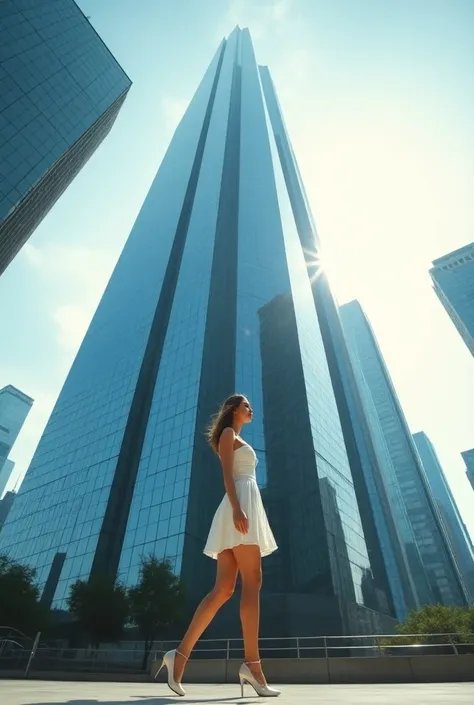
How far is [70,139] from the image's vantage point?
131ft

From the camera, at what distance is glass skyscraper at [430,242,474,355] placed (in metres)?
104

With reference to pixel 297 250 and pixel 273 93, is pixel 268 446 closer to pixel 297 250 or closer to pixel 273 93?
pixel 297 250

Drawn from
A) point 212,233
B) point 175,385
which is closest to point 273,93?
point 212,233

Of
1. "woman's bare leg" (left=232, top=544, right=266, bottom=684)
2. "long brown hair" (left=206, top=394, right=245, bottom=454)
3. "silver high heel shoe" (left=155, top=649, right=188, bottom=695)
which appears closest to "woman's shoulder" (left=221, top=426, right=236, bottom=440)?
"long brown hair" (left=206, top=394, right=245, bottom=454)

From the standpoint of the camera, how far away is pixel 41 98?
36.7 meters

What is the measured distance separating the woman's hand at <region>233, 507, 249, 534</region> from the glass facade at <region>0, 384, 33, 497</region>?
16623 cm

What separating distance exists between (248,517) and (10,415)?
549 feet

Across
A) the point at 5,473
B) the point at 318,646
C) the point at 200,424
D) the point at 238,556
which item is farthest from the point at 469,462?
the point at 5,473

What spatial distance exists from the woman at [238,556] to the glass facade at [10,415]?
16593 cm

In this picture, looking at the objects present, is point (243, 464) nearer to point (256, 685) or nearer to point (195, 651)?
point (256, 685)

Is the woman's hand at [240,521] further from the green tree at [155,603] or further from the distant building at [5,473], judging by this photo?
the distant building at [5,473]

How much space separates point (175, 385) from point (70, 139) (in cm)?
3094

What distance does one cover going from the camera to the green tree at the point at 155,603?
81.6 ft

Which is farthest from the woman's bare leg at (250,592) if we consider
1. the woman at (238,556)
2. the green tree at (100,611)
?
the green tree at (100,611)
